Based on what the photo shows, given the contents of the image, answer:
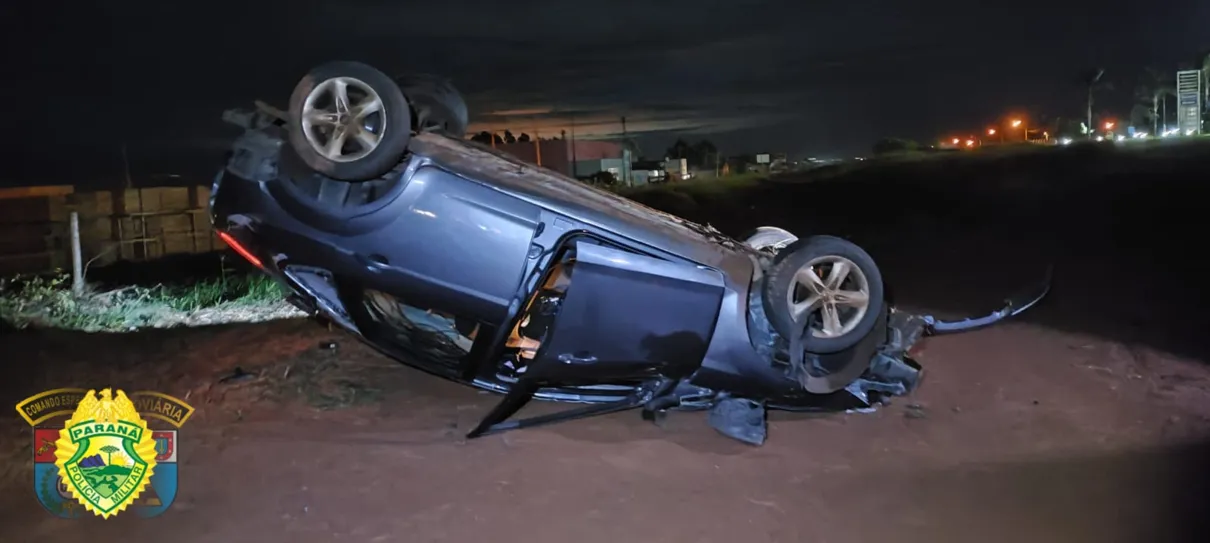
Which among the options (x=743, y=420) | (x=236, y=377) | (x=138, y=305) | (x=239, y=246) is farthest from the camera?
(x=138, y=305)

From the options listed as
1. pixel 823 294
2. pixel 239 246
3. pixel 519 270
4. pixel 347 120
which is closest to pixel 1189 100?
pixel 823 294

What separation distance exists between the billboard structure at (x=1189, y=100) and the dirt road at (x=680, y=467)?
34601 millimetres

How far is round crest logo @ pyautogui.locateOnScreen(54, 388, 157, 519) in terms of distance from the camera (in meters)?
3.71

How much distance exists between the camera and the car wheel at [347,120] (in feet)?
12.0

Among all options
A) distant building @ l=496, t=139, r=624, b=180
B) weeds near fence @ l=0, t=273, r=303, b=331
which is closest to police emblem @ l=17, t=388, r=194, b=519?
weeds near fence @ l=0, t=273, r=303, b=331

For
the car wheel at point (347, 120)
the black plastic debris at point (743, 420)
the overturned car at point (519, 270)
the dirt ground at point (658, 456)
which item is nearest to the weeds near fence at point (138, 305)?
the dirt ground at point (658, 456)

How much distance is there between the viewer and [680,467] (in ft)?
13.9

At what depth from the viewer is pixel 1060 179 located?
15734 mm

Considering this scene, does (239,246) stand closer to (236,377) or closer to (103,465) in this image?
(103,465)

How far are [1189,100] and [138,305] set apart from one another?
38.7 m

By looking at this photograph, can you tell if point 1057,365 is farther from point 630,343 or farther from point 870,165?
point 870,165

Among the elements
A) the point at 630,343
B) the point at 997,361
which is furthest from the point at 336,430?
the point at 997,361

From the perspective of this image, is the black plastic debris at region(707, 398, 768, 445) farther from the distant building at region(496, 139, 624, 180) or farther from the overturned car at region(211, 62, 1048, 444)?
the distant building at region(496, 139, 624, 180)

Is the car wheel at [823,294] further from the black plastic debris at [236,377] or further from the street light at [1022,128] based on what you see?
the street light at [1022,128]
